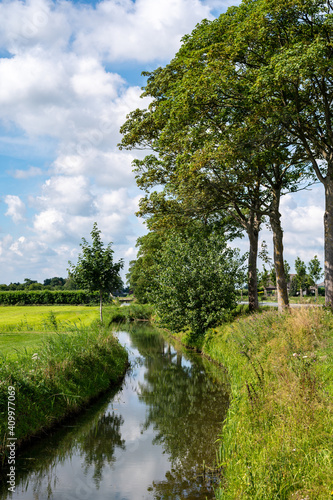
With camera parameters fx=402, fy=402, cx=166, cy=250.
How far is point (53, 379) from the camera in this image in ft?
32.2

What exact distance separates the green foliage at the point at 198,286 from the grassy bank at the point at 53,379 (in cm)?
847

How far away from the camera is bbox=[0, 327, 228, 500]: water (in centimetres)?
667

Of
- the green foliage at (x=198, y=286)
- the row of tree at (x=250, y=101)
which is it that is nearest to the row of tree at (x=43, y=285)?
the green foliage at (x=198, y=286)

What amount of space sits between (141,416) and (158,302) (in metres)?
13.6

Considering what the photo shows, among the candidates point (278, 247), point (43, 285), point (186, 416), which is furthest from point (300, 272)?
point (43, 285)

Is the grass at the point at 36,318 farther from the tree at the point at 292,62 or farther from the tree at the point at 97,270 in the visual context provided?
the tree at the point at 292,62

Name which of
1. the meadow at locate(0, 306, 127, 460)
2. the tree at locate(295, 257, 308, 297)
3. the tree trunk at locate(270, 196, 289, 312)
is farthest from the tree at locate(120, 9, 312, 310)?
the tree at locate(295, 257, 308, 297)

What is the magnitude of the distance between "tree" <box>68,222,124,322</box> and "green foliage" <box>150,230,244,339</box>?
12.9 feet

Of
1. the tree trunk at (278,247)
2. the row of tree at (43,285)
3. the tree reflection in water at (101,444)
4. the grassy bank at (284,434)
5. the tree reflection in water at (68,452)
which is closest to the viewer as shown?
the grassy bank at (284,434)

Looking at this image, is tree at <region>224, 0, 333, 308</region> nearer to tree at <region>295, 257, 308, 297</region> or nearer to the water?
the water

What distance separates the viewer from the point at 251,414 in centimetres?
756

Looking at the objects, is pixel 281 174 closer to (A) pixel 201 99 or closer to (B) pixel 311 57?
(A) pixel 201 99

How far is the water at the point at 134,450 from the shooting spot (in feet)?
21.9

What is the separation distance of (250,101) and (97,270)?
14878 millimetres
